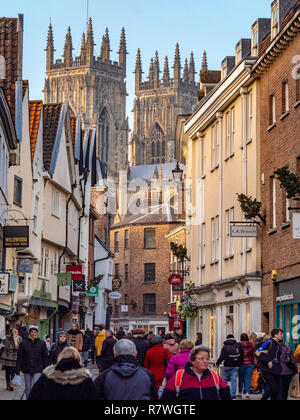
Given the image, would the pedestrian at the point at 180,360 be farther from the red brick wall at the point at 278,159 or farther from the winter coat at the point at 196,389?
the red brick wall at the point at 278,159

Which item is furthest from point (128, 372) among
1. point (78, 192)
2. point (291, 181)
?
point (78, 192)

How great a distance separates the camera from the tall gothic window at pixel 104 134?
17690cm

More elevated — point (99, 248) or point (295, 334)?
point (99, 248)

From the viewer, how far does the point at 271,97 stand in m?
29.3

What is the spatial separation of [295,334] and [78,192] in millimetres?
25013

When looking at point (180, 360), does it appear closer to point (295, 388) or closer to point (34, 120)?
point (295, 388)

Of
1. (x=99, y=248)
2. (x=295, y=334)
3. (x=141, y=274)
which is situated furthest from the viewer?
(x=141, y=274)

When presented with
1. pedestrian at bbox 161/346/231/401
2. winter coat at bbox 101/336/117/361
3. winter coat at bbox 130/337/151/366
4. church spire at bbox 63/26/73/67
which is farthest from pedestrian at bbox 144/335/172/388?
church spire at bbox 63/26/73/67

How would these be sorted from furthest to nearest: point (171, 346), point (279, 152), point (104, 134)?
point (104, 134) < point (279, 152) < point (171, 346)

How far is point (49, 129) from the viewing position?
1681 inches

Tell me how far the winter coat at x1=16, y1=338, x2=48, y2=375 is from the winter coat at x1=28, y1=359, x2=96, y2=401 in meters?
9.97

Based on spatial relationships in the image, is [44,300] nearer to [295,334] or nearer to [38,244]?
[38,244]

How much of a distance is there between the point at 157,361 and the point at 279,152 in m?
12.1

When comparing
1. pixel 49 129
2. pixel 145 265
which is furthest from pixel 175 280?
pixel 145 265
